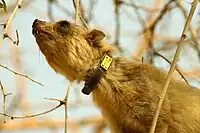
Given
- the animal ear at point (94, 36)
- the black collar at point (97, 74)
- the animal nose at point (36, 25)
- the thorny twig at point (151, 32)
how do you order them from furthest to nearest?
the thorny twig at point (151, 32), the animal ear at point (94, 36), the black collar at point (97, 74), the animal nose at point (36, 25)

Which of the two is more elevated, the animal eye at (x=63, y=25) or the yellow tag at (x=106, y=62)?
the animal eye at (x=63, y=25)

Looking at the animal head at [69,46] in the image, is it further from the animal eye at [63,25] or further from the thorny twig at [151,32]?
the thorny twig at [151,32]

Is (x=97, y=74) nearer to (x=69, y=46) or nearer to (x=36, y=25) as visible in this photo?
(x=69, y=46)

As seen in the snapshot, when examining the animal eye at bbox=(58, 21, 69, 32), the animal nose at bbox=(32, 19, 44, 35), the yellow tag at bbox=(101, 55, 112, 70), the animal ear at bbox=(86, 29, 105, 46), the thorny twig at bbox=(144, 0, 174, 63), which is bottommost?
the thorny twig at bbox=(144, 0, 174, 63)

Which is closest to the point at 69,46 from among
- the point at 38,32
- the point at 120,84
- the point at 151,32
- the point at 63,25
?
the point at 63,25

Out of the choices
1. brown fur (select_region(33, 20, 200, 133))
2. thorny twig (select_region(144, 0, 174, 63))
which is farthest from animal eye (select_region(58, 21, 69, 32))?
thorny twig (select_region(144, 0, 174, 63))

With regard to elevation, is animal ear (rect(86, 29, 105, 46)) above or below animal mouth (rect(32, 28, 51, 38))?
below

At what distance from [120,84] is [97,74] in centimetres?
17

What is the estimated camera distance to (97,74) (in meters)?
3.38

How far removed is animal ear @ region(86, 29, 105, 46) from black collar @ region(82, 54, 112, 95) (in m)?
0.15

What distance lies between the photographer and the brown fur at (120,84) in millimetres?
3281

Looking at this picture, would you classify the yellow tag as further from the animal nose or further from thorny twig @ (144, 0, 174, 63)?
thorny twig @ (144, 0, 174, 63)

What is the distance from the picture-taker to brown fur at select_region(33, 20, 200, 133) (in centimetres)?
328

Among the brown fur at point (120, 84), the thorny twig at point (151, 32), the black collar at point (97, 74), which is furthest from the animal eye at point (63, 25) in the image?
the thorny twig at point (151, 32)
